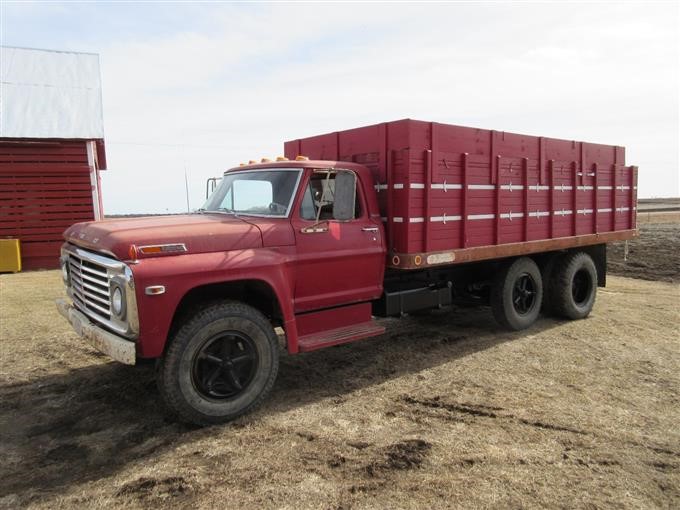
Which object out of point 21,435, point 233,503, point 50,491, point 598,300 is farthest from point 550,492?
point 598,300

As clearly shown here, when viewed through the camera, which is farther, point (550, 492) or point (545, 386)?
point (545, 386)

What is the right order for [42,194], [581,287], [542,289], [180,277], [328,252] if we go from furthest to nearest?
[42,194], [581,287], [542,289], [328,252], [180,277]

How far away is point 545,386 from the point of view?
16.2 ft

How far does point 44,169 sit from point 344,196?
41.3 ft

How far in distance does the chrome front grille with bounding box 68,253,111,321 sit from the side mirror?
2.10 meters

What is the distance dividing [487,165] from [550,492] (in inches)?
161

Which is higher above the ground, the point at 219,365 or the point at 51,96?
the point at 51,96

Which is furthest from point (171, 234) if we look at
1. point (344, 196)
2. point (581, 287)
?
point (581, 287)

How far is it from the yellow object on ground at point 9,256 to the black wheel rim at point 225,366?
1186 cm

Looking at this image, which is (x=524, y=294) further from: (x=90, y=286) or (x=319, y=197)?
(x=90, y=286)

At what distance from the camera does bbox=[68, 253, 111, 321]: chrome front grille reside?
4105 mm

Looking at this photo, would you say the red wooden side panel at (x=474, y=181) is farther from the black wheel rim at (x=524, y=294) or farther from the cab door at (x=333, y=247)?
the black wheel rim at (x=524, y=294)

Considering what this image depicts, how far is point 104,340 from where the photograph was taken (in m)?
3.95

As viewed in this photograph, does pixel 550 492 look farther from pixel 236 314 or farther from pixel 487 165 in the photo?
pixel 487 165
